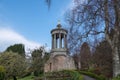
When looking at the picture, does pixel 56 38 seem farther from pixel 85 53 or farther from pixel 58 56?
pixel 85 53

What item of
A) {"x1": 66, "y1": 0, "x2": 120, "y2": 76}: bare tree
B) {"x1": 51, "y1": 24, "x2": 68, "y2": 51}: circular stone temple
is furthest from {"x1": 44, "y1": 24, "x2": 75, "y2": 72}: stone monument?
{"x1": 66, "y1": 0, "x2": 120, "y2": 76}: bare tree

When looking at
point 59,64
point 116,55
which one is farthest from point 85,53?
point 116,55

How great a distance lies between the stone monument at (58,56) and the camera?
49.1 m

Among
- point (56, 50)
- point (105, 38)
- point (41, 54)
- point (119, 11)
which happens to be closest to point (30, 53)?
point (41, 54)

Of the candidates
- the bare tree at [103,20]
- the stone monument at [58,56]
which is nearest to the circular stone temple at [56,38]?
the stone monument at [58,56]

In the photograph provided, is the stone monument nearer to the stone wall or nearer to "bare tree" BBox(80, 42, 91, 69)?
the stone wall

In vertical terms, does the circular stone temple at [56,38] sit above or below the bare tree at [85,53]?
above

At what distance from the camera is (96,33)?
53.3 feet

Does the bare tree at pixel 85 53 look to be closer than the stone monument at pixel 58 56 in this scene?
Yes

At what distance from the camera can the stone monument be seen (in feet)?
161

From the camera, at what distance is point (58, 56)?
51.3m

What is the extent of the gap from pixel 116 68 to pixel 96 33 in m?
2.89

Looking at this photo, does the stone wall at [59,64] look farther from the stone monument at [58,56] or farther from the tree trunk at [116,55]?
the tree trunk at [116,55]

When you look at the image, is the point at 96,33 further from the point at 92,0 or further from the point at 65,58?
the point at 65,58
